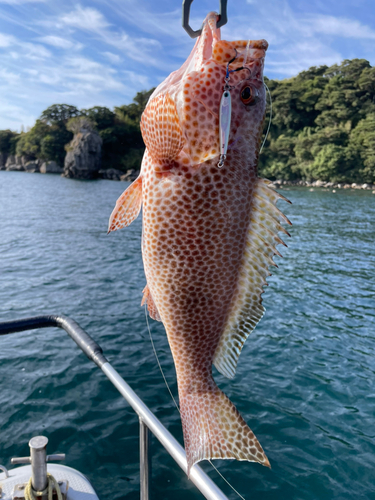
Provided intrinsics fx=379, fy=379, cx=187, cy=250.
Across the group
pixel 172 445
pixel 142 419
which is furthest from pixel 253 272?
pixel 142 419

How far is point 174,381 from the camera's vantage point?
31.8 feet

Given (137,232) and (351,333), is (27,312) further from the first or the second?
(137,232)

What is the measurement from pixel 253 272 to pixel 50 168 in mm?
102633

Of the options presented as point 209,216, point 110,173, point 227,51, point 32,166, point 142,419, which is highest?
point 32,166

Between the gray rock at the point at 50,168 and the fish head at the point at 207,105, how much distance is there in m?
102

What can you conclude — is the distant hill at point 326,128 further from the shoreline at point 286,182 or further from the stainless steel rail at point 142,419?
the stainless steel rail at point 142,419

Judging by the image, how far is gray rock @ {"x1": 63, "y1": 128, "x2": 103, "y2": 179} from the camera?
271 feet

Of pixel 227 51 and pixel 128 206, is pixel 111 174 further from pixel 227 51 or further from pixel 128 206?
pixel 227 51

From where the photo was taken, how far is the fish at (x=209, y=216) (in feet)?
4.60

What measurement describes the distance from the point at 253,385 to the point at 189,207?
896cm

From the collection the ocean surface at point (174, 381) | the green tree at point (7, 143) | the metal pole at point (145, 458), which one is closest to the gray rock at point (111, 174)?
the green tree at point (7, 143)

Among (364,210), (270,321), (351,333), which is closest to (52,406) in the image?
(270,321)

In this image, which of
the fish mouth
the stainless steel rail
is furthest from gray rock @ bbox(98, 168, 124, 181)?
the fish mouth

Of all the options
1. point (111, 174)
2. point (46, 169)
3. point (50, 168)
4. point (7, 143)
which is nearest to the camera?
point (111, 174)
